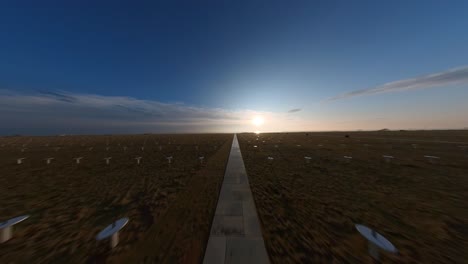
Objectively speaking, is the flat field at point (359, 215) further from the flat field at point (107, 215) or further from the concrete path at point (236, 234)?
the flat field at point (107, 215)

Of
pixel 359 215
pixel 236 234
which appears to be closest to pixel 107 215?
pixel 236 234

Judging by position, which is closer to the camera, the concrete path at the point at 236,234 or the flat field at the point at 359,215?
the concrete path at the point at 236,234

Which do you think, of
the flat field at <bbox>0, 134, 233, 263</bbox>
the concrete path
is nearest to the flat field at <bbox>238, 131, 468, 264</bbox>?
the concrete path

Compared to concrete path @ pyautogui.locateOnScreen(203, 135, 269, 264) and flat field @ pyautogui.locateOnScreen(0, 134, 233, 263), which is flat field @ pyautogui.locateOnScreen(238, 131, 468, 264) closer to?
concrete path @ pyautogui.locateOnScreen(203, 135, 269, 264)

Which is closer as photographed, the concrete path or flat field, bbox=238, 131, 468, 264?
the concrete path

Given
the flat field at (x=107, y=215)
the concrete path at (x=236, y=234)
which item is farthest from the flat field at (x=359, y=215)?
the flat field at (x=107, y=215)

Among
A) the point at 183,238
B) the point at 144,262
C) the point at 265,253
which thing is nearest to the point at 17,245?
the point at 144,262

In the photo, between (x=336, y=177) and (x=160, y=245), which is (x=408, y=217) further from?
(x=160, y=245)

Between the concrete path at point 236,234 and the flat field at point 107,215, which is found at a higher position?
the concrete path at point 236,234
